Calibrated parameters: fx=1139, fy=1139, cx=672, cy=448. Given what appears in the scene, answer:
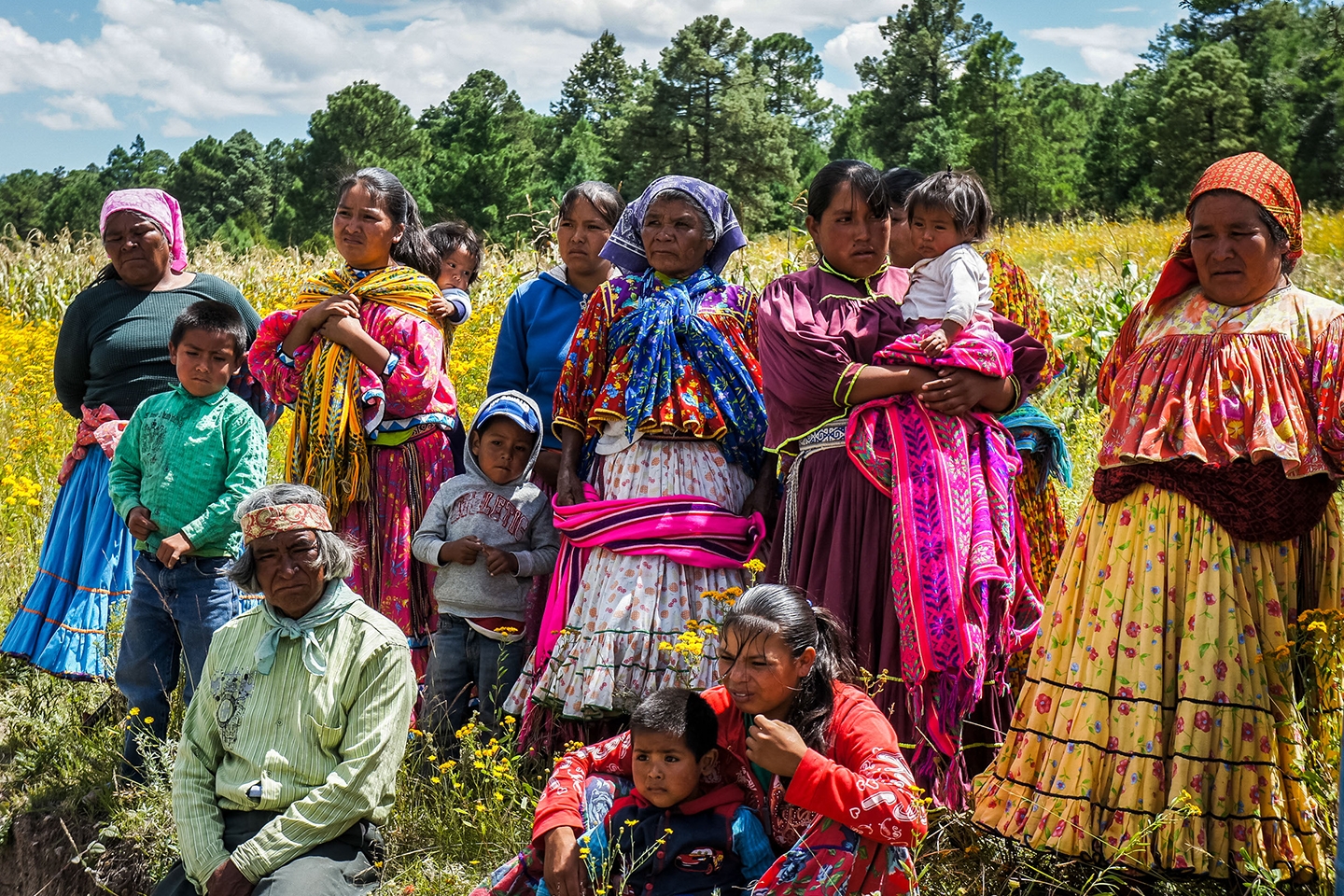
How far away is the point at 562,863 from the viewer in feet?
9.71

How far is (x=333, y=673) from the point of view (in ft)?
11.1

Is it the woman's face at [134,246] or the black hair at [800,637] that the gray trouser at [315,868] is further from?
the woman's face at [134,246]

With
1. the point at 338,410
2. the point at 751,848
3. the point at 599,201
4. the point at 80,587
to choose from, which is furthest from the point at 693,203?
the point at 80,587

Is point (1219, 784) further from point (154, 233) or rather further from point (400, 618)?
point (154, 233)

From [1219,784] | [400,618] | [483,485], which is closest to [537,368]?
[483,485]

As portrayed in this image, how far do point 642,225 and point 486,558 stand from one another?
1335 mm

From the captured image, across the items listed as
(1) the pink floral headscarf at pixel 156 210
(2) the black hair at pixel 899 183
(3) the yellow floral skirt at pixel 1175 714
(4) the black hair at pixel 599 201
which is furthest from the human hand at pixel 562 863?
(1) the pink floral headscarf at pixel 156 210

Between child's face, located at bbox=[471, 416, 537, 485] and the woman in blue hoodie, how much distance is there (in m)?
0.21

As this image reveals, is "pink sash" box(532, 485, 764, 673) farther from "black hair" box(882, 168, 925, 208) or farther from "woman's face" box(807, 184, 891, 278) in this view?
"black hair" box(882, 168, 925, 208)

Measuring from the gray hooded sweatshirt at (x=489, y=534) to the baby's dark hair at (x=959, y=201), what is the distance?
1.63m

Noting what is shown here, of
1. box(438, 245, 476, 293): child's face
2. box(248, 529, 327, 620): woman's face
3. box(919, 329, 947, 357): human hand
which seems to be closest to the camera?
box(248, 529, 327, 620): woman's face

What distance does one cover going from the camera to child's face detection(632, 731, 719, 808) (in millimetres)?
3053

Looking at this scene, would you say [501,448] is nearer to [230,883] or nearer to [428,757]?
[428,757]

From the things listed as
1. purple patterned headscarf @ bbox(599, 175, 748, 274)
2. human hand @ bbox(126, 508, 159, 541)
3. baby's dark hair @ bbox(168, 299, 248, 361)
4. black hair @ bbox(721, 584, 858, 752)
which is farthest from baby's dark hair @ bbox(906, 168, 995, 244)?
human hand @ bbox(126, 508, 159, 541)
